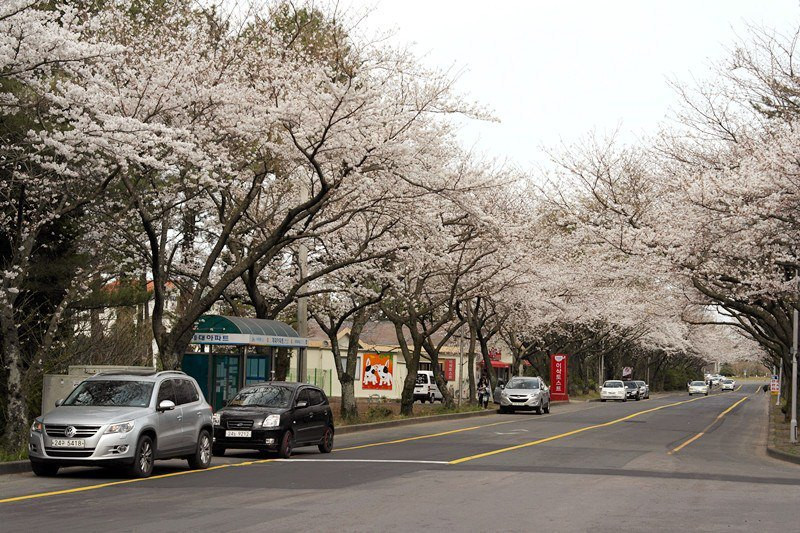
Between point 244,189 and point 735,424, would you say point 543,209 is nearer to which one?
point 735,424

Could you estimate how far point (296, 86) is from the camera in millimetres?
22453

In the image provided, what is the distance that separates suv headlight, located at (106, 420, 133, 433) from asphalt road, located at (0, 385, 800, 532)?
0.74m

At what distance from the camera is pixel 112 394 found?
54.7ft

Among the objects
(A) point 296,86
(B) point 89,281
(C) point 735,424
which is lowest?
(C) point 735,424

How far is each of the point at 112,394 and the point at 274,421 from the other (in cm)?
446

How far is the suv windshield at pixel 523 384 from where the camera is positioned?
47.4 meters

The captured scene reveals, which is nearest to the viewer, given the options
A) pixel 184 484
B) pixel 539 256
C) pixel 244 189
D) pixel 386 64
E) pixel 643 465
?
pixel 184 484

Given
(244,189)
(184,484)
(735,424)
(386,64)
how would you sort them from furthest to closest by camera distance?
(735,424) < (244,189) < (386,64) < (184,484)

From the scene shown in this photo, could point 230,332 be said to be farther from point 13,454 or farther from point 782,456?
point 782,456

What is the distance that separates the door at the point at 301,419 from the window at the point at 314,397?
344 mm

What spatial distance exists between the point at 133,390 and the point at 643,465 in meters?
10.2

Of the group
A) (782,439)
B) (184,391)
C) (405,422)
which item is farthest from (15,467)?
(782,439)

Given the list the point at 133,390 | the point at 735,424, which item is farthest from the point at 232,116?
the point at 735,424

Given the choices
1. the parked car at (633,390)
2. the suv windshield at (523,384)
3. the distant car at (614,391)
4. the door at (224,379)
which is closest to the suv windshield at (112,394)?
the door at (224,379)
